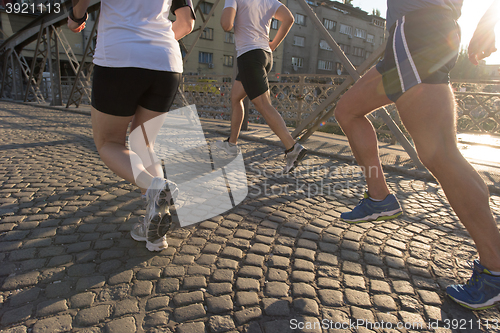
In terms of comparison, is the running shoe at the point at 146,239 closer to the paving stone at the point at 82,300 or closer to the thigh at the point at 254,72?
the paving stone at the point at 82,300

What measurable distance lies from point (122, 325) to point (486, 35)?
219 centimetres

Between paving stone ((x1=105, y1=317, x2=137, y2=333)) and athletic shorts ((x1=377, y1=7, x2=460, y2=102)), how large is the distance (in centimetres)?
169

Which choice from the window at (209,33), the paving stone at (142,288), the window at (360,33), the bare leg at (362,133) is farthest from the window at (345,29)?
the paving stone at (142,288)

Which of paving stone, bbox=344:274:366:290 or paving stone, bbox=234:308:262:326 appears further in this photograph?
paving stone, bbox=344:274:366:290

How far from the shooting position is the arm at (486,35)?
5.35 ft

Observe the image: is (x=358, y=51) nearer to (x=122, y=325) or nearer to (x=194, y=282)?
(x=194, y=282)

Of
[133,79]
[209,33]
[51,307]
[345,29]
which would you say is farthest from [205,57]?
[51,307]

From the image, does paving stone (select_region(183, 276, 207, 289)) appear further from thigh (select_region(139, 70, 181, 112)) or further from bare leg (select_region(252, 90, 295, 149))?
bare leg (select_region(252, 90, 295, 149))

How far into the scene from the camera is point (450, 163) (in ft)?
5.28

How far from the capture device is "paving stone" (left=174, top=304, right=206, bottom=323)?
1456 millimetres

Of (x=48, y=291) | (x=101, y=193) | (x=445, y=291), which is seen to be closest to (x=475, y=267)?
(x=445, y=291)

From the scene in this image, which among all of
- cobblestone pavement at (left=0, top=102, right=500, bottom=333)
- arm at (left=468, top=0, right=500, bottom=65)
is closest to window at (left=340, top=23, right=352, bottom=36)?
cobblestone pavement at (left=0, top=102, right=500, bottom=333)

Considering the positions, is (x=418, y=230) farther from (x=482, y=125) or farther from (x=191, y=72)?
(x=191, y=72)

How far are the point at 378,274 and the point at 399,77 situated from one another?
1084 millimetres
